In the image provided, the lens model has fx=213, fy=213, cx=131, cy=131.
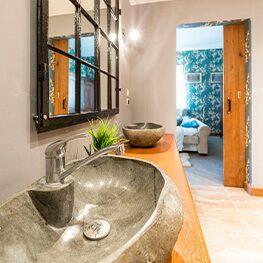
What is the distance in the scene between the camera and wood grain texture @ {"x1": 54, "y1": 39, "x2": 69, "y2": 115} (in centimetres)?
91

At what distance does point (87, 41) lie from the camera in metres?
1.21

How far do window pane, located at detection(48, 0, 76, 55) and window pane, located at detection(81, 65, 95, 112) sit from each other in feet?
0.60

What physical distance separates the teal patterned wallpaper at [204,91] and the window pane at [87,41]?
601cm

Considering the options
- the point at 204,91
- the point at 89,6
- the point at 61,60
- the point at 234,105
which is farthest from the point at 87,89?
the point at 204,91

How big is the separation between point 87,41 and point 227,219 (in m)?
1.99

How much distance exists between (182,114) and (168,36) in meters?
4.24

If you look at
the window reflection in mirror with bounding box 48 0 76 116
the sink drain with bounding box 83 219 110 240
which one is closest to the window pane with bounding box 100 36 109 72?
the window reflection in mirror with bounding box 48 0 76 116

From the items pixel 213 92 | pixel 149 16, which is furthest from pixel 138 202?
pixel 213 92

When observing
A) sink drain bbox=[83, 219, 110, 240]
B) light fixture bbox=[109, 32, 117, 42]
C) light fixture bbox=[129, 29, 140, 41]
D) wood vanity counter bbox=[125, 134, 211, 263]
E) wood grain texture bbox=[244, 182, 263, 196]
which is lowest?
wood grain texture bbox=[244, 182, 263, 196]

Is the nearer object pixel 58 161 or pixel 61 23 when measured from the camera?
pixel 58 161

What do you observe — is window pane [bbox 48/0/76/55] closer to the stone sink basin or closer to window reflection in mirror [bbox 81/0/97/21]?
window reflection in mirror [bbox 81/0/97/21]

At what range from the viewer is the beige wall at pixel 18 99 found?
24.4 inches

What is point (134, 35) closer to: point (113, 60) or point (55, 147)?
point (113, 60)

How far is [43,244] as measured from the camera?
1.69 feet
